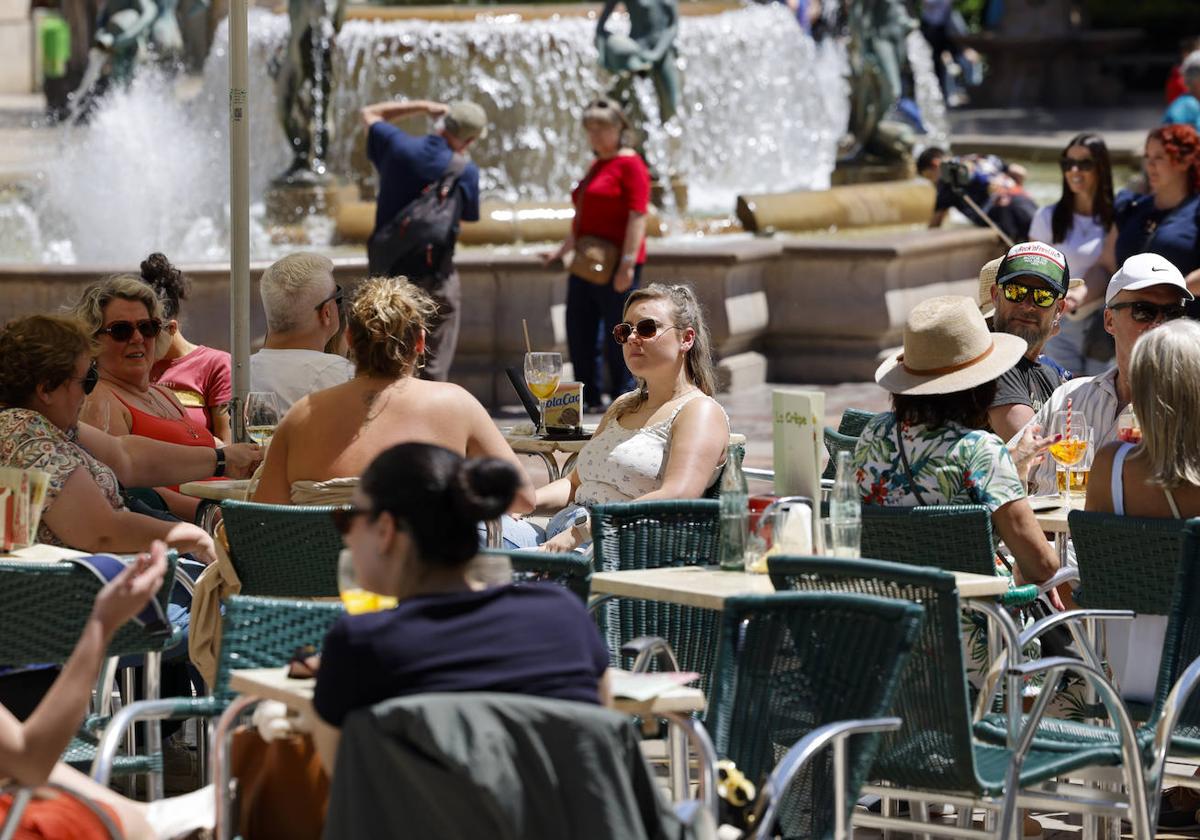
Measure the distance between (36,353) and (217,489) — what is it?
0.92 metres

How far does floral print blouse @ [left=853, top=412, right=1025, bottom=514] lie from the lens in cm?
511

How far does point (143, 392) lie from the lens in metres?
6.79

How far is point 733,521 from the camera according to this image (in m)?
4.87

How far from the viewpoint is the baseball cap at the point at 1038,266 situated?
664 cm

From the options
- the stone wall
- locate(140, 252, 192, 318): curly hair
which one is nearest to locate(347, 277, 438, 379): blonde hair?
locate(140, 252, 192, 318): curly hair

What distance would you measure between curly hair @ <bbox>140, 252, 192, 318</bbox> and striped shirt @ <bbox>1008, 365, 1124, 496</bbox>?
2.86m

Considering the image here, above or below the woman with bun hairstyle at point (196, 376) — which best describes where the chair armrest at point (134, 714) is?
below

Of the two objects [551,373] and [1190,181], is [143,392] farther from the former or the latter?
[1190,181]

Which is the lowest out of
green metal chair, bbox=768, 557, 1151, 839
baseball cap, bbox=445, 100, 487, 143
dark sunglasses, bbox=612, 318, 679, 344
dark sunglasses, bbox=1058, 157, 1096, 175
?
green metal chair, bbox=768, 557, 1151, 839

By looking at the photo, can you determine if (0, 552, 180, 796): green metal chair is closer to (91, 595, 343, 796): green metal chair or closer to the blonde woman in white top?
(91, 595, 343, 796): green metal chair

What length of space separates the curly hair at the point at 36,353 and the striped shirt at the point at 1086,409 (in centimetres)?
258

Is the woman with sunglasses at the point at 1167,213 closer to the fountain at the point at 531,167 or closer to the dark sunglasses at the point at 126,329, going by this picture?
the fountain at the point at 531,167

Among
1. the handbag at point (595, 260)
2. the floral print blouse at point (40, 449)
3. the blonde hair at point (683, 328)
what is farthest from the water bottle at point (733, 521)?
the handbag at point (595, 260)

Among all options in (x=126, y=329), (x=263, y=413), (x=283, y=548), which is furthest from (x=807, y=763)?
(x=126, y=329)
